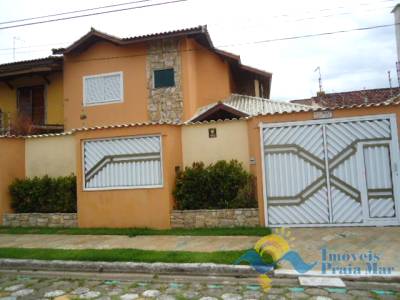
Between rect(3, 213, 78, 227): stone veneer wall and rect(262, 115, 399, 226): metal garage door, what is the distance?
596cm

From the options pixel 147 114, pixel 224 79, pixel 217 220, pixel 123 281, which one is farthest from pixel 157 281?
pixel 224 79

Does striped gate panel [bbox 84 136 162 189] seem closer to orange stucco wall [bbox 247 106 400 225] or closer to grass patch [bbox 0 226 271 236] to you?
grass patch [bbox 0 226 271 236]

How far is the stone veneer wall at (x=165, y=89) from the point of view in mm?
14617

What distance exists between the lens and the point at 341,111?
892cm

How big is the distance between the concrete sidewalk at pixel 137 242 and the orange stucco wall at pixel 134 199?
85 centimetres

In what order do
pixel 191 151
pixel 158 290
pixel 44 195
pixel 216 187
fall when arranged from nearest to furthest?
pixel 158 290, pixel 216 187, pixel 191 151, pixel 44 195

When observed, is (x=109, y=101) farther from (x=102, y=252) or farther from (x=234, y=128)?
(x=102, y=252)

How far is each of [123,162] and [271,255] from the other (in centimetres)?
543

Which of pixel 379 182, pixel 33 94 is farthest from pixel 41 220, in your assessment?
pixel 379 182

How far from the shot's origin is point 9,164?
11641 mm

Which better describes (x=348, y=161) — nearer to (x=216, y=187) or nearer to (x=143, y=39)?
(x=216, y=187)

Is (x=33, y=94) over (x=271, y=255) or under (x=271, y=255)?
over

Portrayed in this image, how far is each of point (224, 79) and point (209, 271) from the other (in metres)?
12.2

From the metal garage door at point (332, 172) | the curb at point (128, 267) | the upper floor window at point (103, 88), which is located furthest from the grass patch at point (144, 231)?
the upper floor window at point (103, 88)
